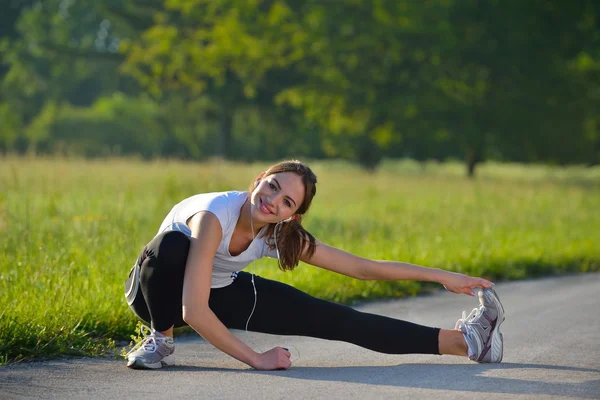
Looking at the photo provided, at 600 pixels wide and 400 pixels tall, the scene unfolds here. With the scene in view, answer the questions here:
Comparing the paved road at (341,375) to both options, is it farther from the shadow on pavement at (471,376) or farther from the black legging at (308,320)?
the black legging at (308,320)

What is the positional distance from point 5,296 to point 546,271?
6.60m

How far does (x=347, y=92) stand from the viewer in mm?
35344

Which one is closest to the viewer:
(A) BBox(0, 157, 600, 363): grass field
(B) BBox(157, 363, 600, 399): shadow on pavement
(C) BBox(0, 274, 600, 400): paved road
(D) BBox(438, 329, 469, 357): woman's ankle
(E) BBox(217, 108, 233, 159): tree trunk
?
(C) BBox(0, 274, 600, 400): paved road

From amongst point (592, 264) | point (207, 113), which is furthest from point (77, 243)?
point (207, 113)

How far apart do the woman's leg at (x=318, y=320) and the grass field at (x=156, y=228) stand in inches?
35.7

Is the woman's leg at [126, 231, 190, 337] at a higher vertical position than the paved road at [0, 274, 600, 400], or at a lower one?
higher

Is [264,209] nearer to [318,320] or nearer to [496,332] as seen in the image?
[318,320]

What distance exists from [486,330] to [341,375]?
94 centimetres

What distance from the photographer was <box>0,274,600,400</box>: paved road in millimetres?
4836

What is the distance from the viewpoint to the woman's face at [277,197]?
5281 mm

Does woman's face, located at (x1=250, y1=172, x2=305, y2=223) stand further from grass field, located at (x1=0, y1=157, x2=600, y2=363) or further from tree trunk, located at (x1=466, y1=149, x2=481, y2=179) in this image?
tree trunk, located at (x1=466, y1=149, x2=481, y2=179)

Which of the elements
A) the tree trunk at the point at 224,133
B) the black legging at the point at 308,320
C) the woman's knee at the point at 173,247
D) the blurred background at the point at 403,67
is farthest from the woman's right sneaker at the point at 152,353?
the tree trunk at the point at 224,133

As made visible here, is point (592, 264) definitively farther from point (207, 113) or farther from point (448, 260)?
point (207, 113)

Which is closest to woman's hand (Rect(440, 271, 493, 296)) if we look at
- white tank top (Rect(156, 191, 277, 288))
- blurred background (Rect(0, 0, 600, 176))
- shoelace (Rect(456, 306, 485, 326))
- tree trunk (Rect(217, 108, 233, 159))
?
shoelace (Rect(456, 306, 485, 326))
